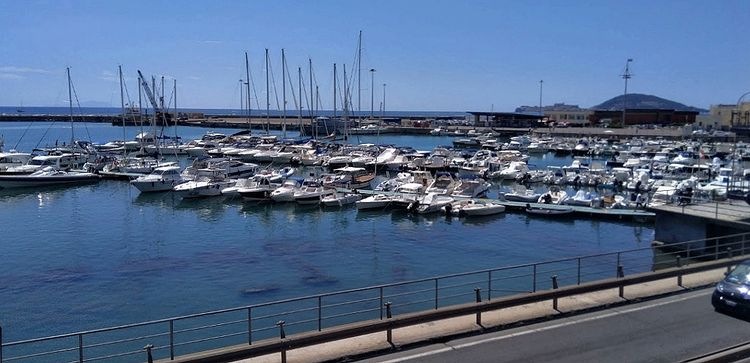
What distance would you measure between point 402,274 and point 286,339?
1896cm

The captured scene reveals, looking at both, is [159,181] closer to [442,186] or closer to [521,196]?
[442,186]

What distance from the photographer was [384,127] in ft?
549

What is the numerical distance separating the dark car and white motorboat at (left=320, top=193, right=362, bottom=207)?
39002 mm

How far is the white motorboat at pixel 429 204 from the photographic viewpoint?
47938 mm

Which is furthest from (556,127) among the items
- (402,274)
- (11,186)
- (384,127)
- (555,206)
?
(402,274)

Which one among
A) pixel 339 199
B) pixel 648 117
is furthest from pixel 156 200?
pixel 648 117

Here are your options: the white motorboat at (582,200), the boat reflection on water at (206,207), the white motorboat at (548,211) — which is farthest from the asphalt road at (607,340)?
the boat reflection on water at (206,207)

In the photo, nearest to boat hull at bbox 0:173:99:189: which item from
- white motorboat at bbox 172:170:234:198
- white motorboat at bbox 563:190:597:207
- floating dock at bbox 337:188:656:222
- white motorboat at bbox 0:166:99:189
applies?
white motorboat at bbox 0:166:99:189

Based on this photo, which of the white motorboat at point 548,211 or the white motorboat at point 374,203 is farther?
the white motorboat at point 374,203

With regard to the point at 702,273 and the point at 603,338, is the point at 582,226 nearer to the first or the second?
the point at 702,273

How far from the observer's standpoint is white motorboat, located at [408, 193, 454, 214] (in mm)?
47938

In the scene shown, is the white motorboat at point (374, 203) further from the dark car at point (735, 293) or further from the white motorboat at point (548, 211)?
the dark car at point (735, 293)

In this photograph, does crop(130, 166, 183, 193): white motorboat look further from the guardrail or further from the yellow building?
the yellow building

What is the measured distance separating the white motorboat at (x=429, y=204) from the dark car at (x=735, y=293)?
33835 millimetres
